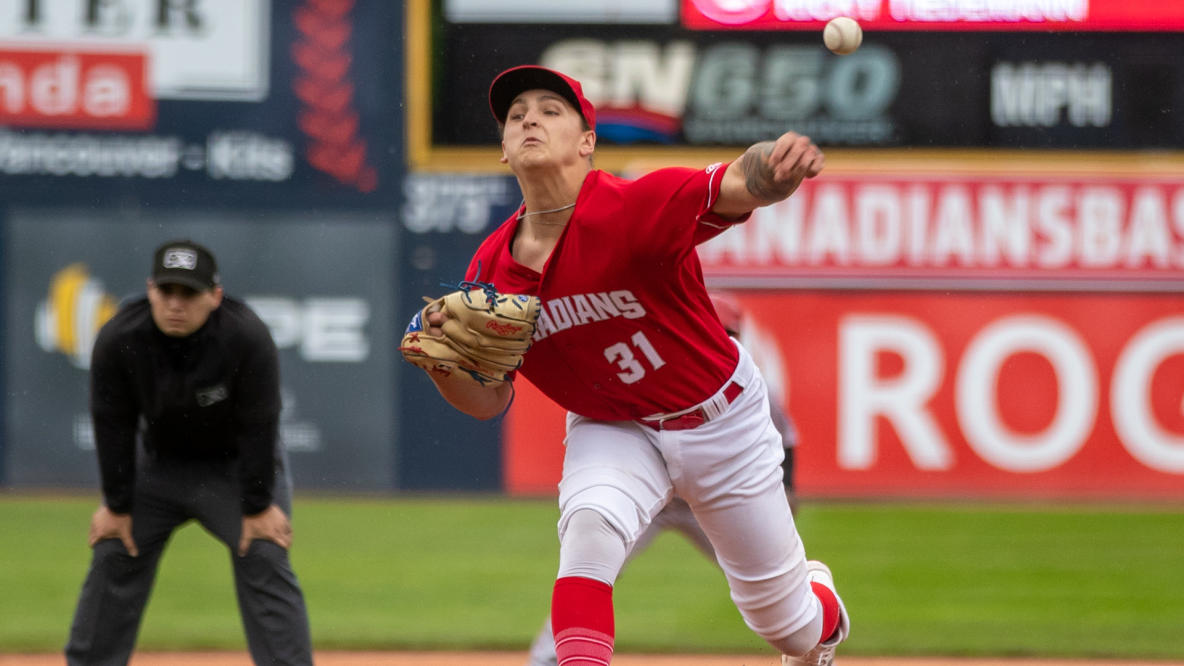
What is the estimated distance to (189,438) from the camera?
416cm

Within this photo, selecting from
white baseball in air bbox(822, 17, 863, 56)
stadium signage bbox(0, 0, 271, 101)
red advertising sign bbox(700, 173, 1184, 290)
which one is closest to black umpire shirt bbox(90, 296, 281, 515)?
white baseball in air bbox(822, 17, 863, 56)

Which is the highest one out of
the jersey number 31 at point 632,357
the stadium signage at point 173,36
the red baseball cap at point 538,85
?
the stadium signage at point 173,36

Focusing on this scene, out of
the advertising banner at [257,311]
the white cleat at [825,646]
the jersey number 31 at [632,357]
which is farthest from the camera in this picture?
the advertising banner at [257,311]

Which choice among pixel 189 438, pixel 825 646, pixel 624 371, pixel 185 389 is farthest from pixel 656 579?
pixel 624 371

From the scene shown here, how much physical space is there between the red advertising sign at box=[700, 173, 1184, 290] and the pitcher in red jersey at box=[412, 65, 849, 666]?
6.27 meters

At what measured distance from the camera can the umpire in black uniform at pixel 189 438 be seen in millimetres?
4012

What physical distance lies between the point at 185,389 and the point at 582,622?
1409 mm

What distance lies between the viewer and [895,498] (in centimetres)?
1000

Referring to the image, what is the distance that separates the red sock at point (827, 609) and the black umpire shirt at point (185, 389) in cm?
152

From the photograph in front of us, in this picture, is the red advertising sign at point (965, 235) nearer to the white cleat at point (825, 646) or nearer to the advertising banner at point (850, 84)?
the advertising banner at point (850, 84)

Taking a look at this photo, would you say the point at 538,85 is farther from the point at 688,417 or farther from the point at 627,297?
the point at 688,417

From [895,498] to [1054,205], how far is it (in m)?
2.20

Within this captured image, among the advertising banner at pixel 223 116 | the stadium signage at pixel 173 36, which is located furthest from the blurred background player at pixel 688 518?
the stadium signage at pixel 173 36

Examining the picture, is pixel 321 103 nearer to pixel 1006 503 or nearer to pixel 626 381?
pixel 1006 503
